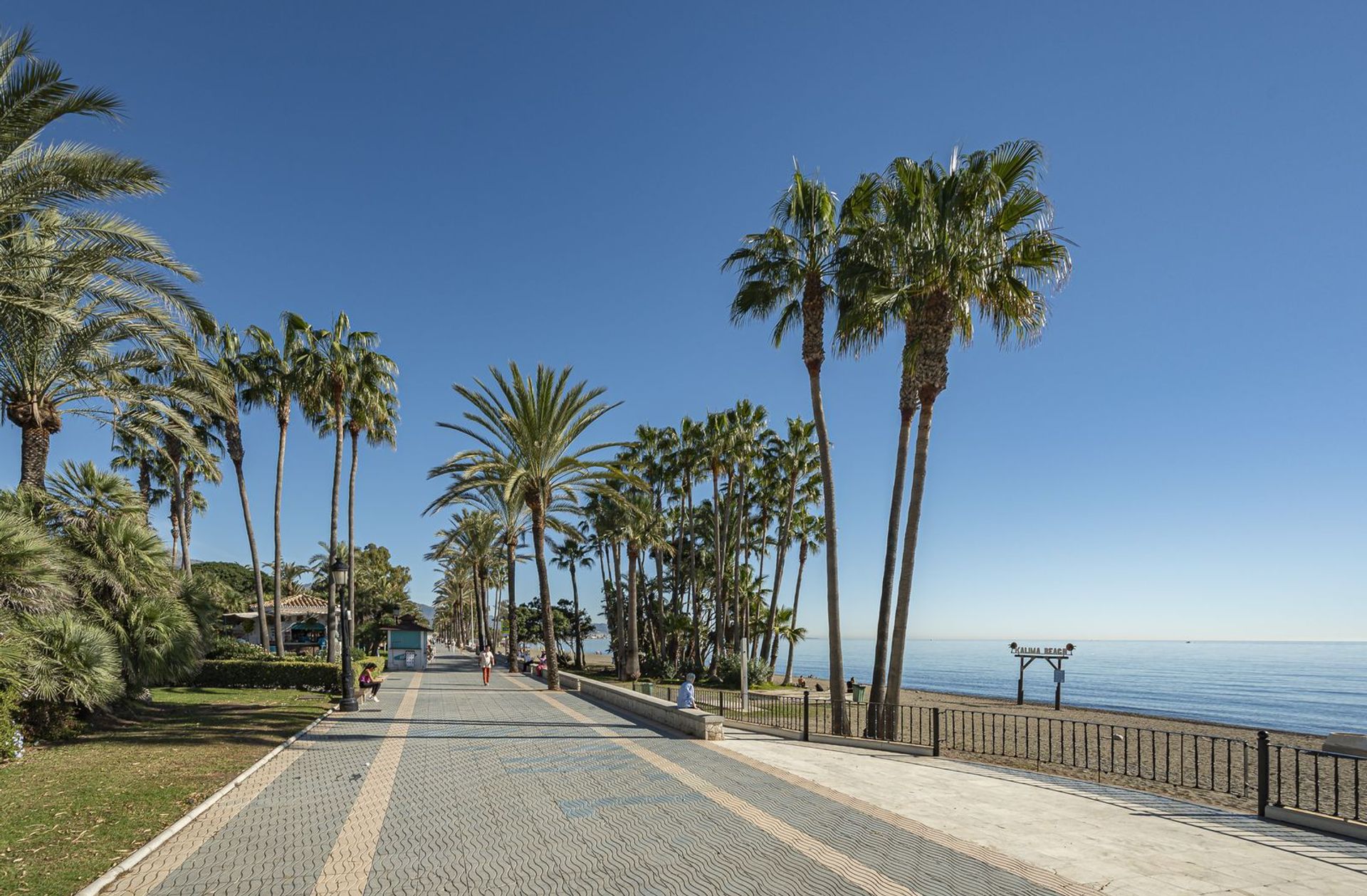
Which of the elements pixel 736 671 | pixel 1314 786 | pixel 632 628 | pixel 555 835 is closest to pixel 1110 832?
pixel 555 835

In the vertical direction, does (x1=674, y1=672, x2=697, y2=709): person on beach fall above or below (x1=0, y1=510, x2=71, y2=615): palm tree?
below

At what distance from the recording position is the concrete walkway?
6.98m

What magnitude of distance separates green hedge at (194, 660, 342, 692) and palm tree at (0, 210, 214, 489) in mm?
12191

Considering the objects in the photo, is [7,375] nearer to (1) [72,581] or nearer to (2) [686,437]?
(1) [72,581]

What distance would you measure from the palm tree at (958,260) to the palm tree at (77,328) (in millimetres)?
14299

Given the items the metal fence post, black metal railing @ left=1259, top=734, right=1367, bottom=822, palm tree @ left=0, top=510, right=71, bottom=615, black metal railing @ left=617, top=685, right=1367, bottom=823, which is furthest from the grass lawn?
black metal railing @ left=1259, top=734, right=1367, bottom=822

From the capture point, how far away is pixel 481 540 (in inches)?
2206

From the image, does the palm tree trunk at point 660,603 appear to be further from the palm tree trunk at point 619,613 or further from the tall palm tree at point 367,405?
the tall palm tree at point 367,405

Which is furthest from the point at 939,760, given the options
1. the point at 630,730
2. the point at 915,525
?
the point at 630,730

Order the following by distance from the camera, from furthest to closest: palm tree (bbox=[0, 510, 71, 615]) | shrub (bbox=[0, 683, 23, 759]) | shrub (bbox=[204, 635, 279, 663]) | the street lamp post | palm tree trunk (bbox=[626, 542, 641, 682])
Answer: palm tree trunk (bbox=[626, 542, 641, 682])
shrub (bbox=[204, 635, 279, 663])
the street lamp post
palm tree (bbox=[0, 510, 71, 615])
shrub (bbox=[0, 683, 23, 759])

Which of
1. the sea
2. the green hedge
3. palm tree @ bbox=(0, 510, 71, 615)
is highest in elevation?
palm tree @ bbox=(0, 510, 71, 615)

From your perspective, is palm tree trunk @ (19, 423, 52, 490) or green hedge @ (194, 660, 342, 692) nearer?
palm tree trunk @ (19, 423, 52, 490)

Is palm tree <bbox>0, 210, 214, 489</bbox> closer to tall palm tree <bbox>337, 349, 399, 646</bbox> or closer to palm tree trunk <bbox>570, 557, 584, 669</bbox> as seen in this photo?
tall palm tree <bbox>337, 349, 399, 646</bbox>

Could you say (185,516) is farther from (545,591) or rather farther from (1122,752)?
(1122,752)
